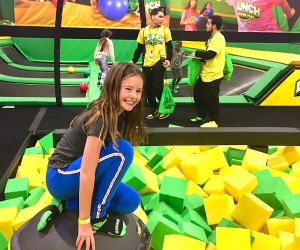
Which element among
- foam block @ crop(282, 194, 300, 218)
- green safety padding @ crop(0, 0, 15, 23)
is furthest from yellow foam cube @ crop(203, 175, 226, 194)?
green safety padding @ crop(0, 0, 15, 23)

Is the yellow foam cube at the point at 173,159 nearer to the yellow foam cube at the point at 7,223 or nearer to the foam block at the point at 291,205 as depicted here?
the foam block at the point at 291,205

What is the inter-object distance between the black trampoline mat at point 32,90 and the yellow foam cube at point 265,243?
4.38 meters

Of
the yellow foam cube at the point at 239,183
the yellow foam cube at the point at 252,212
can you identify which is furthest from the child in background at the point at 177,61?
the yellow foam cube at the point at 252,212

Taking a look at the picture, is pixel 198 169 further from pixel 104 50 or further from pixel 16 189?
pixel 104 50

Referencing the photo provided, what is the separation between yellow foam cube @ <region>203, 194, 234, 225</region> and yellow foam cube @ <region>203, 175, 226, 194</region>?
0.21 m

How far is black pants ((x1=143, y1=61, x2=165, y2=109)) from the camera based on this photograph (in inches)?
182

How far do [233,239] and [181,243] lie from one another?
27 centimetres

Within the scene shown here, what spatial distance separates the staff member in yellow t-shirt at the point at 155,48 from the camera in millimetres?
4465

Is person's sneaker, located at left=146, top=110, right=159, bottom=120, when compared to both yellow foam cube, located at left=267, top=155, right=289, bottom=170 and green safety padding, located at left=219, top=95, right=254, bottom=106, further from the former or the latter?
yellow foam cube, located at left=267, top=155, right=289, bottom=170

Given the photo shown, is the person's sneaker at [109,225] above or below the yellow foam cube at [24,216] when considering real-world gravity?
above

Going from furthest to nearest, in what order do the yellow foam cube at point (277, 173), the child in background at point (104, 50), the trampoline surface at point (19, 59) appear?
the trampoline surface at point (19, 59)
the child in background at point (104, 50)
the yellow foam cube at point (277, 173)

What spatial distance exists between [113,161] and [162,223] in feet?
2.34

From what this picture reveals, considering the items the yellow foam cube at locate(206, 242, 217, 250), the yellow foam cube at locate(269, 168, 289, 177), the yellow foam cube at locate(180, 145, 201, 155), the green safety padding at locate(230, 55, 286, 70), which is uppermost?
the green safety padding at locate(230, 55, 286, 70)

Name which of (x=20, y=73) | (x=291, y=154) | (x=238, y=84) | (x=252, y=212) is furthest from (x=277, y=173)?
(x=20, y=73)
